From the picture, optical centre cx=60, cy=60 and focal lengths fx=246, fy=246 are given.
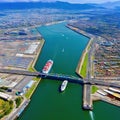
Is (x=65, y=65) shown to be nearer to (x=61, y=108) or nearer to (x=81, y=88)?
(x=81, y=88)

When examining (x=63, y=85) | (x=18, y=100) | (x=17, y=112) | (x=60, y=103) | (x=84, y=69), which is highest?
(x=18, y=100)

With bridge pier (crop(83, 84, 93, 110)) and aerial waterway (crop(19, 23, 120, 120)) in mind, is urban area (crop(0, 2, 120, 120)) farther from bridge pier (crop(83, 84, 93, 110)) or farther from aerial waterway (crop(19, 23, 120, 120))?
aerial waterway (crop(19, 23, 120, 120))

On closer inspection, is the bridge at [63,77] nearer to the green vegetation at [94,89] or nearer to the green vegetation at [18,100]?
the green vegetation at [94,89]

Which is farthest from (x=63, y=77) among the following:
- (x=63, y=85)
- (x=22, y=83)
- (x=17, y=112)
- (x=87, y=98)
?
(x=17, y=112)

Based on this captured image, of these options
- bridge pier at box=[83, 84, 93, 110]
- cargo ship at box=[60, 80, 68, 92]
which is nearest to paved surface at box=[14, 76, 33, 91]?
cargo ship at box=[60, 80, 68, 92]

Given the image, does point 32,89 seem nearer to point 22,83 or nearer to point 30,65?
point 22,83

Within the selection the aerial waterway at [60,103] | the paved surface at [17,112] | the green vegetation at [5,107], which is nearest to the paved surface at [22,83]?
the aerial waterway at [60,103]

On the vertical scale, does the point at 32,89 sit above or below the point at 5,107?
below

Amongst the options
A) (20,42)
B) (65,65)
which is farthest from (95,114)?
(20,42)

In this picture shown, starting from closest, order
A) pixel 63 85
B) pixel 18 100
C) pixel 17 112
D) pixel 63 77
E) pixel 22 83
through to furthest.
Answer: pixel 17 112, pixel 18 100, pixel 63 85, pixel 22 83, pixel 63 77
